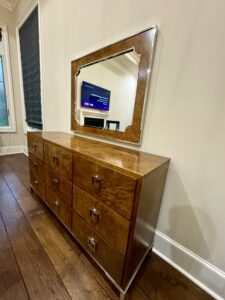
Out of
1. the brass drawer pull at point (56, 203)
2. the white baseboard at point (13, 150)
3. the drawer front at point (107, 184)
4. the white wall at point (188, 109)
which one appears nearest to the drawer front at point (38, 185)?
the brass drawer pull at point (56, 203)

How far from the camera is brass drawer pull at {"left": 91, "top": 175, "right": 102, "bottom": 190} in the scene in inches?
33.8

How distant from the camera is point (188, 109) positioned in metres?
0.93

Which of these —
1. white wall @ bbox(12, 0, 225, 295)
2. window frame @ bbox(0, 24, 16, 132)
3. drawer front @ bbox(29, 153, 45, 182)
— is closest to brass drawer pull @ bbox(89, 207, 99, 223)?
white wall @ bbox(12, 0, 225, 295)

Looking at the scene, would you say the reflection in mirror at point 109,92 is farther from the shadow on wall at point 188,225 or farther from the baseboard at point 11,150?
the baseboard at point 11,150

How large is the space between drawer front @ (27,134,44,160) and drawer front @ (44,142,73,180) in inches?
4.7

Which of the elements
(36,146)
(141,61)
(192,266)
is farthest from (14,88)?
(192,266)

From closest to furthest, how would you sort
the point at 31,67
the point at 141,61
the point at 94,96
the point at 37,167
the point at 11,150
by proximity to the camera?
the point at 141,61
the point at 94,96
the point at 37,167
the point at 31,67
the point at 11,150

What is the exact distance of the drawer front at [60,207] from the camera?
120cm

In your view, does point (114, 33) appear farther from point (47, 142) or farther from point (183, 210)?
point (183, 210)

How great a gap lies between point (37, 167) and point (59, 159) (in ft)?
1.89

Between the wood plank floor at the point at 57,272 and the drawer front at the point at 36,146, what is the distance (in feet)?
2.23

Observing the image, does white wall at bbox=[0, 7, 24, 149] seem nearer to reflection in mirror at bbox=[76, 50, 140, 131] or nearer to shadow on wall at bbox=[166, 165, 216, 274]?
reflection in mirror at bbox=[76, 50, 140, 131]

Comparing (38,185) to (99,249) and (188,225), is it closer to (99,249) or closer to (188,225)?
(99,249)

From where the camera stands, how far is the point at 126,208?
75 centimetres
